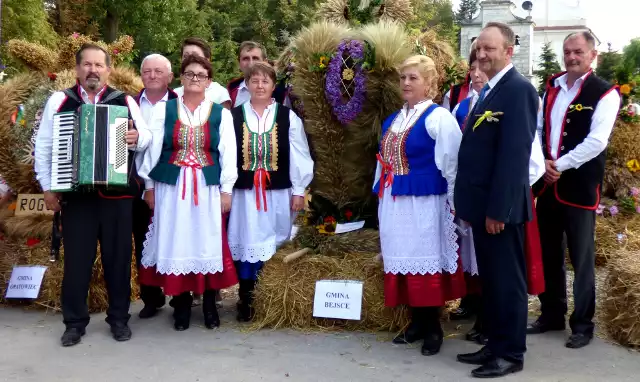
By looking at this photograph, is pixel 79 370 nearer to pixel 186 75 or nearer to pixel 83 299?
pixel 83 299

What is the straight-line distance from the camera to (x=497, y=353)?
3.58 m

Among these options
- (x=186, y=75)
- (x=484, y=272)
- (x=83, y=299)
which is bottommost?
(x=83, y=299)

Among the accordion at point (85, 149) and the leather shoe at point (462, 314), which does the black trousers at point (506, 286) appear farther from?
the accordion at point (85, 149)

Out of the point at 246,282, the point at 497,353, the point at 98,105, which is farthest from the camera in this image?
the point at 246,282

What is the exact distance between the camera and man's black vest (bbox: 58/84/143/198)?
417 centimetres

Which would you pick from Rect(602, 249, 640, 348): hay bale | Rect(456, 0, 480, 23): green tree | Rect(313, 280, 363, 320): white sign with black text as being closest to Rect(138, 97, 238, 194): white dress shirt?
Rect(313, 280, 363, 320): white sign with black text

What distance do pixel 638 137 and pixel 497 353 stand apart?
12.8ft

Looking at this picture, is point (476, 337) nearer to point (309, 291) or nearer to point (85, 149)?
point (309, 291)

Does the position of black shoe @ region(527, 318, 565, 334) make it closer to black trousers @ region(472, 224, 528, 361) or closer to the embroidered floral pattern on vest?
black trousers @ region(472, 224, 528, 361)

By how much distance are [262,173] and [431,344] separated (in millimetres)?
1667

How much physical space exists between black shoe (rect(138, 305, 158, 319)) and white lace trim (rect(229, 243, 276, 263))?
0.82 metres

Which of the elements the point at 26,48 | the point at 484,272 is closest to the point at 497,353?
the point at 484,272

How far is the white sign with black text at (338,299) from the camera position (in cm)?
439

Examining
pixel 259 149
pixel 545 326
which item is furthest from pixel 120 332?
pixel 545 326
